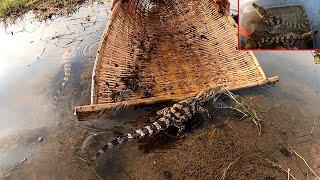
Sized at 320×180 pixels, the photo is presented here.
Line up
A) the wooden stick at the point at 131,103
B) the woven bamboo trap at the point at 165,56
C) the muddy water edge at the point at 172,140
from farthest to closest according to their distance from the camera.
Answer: the woven bamboo trap at the point at 165,56 < the wooden stick at the point at 131,103 < the muddy water edge at the point at 172,140

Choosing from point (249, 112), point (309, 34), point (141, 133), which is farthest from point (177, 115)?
point (309, 34)

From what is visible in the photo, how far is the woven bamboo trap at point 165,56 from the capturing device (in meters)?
6.61

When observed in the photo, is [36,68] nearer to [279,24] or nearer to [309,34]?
[279,24]

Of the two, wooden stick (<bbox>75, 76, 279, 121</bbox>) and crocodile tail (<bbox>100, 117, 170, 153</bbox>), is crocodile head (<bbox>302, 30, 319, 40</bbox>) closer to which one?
wooden stick (<bbox>75, 76, 279, 121</bbox>)

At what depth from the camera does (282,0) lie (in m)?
3.99

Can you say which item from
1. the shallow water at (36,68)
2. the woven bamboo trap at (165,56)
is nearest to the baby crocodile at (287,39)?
the woven bamboo trap at (165,56)

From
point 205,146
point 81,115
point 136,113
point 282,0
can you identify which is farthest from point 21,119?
point 282,0

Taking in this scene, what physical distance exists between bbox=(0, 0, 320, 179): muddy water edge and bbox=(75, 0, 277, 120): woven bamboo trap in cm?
44

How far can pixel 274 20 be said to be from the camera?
4.26m

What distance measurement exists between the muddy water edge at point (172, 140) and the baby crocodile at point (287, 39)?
2.15 metres

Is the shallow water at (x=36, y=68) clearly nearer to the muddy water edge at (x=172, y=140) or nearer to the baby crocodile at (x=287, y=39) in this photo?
the muddy water edge at (x=172, y=140)

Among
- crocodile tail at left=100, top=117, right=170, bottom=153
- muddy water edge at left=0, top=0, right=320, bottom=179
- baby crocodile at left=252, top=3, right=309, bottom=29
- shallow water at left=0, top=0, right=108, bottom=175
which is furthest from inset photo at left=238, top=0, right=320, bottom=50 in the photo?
shallow water at left=0, top=0, right=108, bottom=175

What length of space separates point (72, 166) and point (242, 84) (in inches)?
125

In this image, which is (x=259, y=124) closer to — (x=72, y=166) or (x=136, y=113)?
(x=136, y=113)
